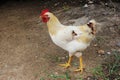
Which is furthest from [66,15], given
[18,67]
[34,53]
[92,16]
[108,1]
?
[18,67]

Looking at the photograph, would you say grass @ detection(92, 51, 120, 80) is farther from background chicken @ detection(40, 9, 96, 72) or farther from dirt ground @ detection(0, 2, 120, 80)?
background chicken @ detection(40, 9, 96, 72)

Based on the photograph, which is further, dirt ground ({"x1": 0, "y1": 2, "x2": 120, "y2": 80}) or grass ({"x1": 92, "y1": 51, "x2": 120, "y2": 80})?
dirt ground ({"x1": 0, "y1": 2, "x2": 120, "y2": 80})

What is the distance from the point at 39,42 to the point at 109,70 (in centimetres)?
151

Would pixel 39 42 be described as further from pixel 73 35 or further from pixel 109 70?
pixel 109 70

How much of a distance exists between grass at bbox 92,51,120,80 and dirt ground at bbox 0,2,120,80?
0.11 meters

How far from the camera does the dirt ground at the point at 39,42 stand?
4555mm

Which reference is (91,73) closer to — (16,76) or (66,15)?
(16,76)

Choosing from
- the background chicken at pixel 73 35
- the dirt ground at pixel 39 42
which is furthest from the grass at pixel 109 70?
the background chicken at pixel 73 35

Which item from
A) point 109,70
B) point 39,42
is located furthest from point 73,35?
point 39,42

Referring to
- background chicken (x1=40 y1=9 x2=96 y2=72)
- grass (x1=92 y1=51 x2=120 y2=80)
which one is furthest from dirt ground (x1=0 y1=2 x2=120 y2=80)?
background chicken (x1=40 y1=9 x2=96 y2=72)

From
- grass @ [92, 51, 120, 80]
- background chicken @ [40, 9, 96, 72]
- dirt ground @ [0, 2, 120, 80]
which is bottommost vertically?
grass @ [92, 51, 120, 80]

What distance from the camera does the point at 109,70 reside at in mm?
4422

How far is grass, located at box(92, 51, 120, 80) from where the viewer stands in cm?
435

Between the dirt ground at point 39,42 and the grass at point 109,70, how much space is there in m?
0.11
